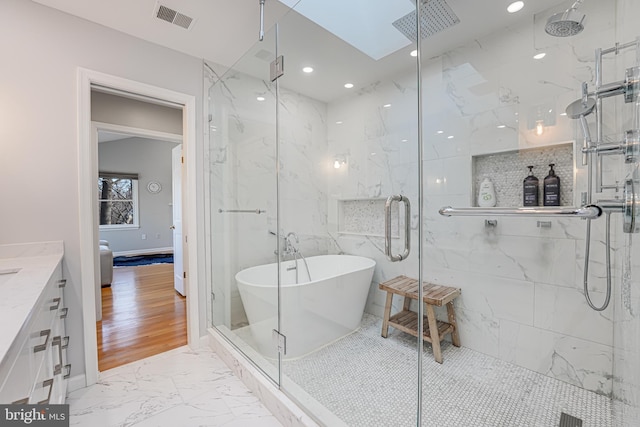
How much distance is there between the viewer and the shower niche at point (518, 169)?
182cm

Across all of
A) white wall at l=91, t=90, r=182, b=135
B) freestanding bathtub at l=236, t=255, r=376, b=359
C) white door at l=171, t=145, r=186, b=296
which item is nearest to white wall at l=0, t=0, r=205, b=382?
white wall at l=91, t=90, r=182, b=135

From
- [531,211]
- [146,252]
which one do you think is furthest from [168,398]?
[146,252]

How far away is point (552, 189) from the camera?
1847 millimetres

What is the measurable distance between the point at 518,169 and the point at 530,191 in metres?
0.19

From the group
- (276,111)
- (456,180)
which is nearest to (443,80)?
(456,180)

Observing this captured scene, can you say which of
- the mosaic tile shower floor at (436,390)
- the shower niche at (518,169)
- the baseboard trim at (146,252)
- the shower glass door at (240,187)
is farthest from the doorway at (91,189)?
the baseboard trim at (146,252)

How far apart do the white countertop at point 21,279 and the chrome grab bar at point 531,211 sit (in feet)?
6.45

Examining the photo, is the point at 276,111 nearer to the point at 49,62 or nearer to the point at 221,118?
the point at 221,118

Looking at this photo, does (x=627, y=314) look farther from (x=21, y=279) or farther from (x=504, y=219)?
(x=21, y=279)

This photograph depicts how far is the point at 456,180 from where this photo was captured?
228 cm

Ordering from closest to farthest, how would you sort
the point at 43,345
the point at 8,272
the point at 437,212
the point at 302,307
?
the point at 43,345 < the point at 8,272 < the point at 302,307 < the point at 437,212

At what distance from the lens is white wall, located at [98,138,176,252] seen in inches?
274

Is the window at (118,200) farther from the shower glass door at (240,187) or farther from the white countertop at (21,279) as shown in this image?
the white countertop at (21,279)

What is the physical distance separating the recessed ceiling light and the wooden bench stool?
1.99 meters
